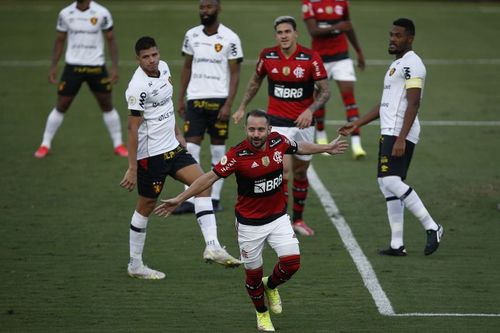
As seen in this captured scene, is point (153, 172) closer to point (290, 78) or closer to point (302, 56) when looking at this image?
point (290, 78)

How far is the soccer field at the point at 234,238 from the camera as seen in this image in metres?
9.80

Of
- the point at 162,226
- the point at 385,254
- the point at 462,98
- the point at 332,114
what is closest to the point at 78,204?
the point at 162,226

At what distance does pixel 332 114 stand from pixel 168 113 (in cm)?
926

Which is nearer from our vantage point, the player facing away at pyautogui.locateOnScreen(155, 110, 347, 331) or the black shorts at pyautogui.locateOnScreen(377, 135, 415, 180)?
the player facing away at pyautogui.locateOnScreen(155, 110, 347, 331)

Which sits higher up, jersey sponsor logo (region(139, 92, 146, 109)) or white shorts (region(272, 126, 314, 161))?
jersey sponsor logo (region(139, 92, 146, 109))

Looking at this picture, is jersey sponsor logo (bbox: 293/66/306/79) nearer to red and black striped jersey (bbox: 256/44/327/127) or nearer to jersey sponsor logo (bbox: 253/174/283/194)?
red and black striped jersey (bbox: 256/44/327/127)

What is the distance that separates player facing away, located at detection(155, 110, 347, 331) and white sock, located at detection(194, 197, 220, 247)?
5.18 ft

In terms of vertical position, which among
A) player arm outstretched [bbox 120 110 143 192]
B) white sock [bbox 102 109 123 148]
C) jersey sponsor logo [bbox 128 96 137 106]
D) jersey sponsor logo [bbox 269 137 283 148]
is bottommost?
white sock [bbox 102 109 123 148]

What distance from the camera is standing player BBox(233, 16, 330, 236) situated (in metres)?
12.0

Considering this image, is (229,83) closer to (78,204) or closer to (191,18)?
(78,204)

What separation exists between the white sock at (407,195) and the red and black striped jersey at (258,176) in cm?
229

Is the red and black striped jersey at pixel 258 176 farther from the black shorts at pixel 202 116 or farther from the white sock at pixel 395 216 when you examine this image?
the black shorts at pixel 202 116

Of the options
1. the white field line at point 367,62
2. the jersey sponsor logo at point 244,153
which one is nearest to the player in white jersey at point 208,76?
the jersey sponsor logo at point 244,153

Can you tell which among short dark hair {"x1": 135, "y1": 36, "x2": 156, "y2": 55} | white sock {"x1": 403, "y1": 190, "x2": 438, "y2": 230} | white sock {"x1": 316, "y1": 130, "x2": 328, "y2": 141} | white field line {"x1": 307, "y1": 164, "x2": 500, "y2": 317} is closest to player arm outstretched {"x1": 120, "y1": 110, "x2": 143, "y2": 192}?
short dark hair {"x1": 135, "y1": 36, "x2": 156, "y2": 55}
